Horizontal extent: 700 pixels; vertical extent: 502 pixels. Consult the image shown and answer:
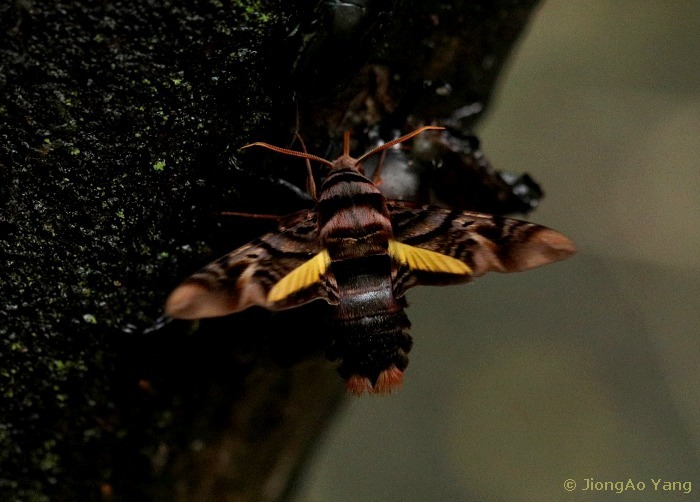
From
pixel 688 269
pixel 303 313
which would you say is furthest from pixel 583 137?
pixel 303 313

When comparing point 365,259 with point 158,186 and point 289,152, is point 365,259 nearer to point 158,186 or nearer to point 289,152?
point 289,152

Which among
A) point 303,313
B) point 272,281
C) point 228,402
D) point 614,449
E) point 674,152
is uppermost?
point 272,281

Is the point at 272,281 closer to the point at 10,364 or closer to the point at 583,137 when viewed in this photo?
the point at 10,364

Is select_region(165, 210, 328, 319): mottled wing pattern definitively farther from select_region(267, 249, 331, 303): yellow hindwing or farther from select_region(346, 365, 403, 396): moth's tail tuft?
select_region(346, 365, 403, 396): moth's tail tuft

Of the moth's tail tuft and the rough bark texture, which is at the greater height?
the rough bark texture

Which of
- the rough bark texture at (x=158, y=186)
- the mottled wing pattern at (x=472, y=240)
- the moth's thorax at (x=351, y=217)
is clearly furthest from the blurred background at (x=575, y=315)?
the moth's thorax at (x=351, y=217)

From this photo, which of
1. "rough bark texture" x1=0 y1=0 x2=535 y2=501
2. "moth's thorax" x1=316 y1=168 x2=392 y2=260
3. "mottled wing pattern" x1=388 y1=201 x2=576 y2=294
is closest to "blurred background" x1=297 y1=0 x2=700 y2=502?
"rough bark texture" x1=0 y1=0 x2=535 y2=501

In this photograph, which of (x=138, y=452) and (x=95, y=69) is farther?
(x=138, y=452)
